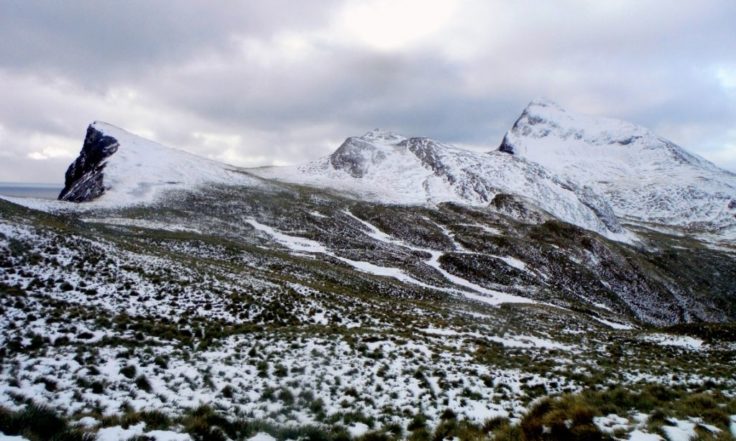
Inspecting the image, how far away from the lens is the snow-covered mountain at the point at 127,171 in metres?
68.2

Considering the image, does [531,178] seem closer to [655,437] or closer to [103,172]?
[103,172]

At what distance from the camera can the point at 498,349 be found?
1884 centimetres

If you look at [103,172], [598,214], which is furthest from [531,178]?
[103,172]

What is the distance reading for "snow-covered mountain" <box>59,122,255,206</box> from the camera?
68188 millimetres

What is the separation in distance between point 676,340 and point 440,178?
374ft

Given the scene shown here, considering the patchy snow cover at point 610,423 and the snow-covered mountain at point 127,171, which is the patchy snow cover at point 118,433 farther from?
the snow-covered mountain at point 127,171

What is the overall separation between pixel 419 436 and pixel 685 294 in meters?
96.3

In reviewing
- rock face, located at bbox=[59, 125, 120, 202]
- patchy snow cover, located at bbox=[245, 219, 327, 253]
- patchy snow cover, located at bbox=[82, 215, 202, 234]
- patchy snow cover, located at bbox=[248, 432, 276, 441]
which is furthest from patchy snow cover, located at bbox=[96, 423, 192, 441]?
rock face, located at bbox=[59, 125, 120, 202]

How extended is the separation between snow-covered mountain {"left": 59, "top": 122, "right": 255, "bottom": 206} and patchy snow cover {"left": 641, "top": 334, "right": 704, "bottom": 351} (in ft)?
232

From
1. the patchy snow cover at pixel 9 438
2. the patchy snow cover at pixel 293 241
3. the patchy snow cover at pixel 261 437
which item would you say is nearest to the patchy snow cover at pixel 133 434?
the patchy snow cover at pixel 9 438

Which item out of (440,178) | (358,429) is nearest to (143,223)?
(358,429)

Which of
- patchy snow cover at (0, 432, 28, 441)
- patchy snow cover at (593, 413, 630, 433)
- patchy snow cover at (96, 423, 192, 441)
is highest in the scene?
patchy snow cover at (593, 413, 630, 433)

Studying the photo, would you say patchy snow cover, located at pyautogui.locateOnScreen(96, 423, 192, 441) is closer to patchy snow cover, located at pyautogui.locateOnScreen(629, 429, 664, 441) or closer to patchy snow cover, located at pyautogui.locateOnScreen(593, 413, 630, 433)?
patchy snow cover, located at pyautogui.locateOnScreen(593, 413, 630, 433)

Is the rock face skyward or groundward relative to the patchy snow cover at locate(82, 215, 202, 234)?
skyward
